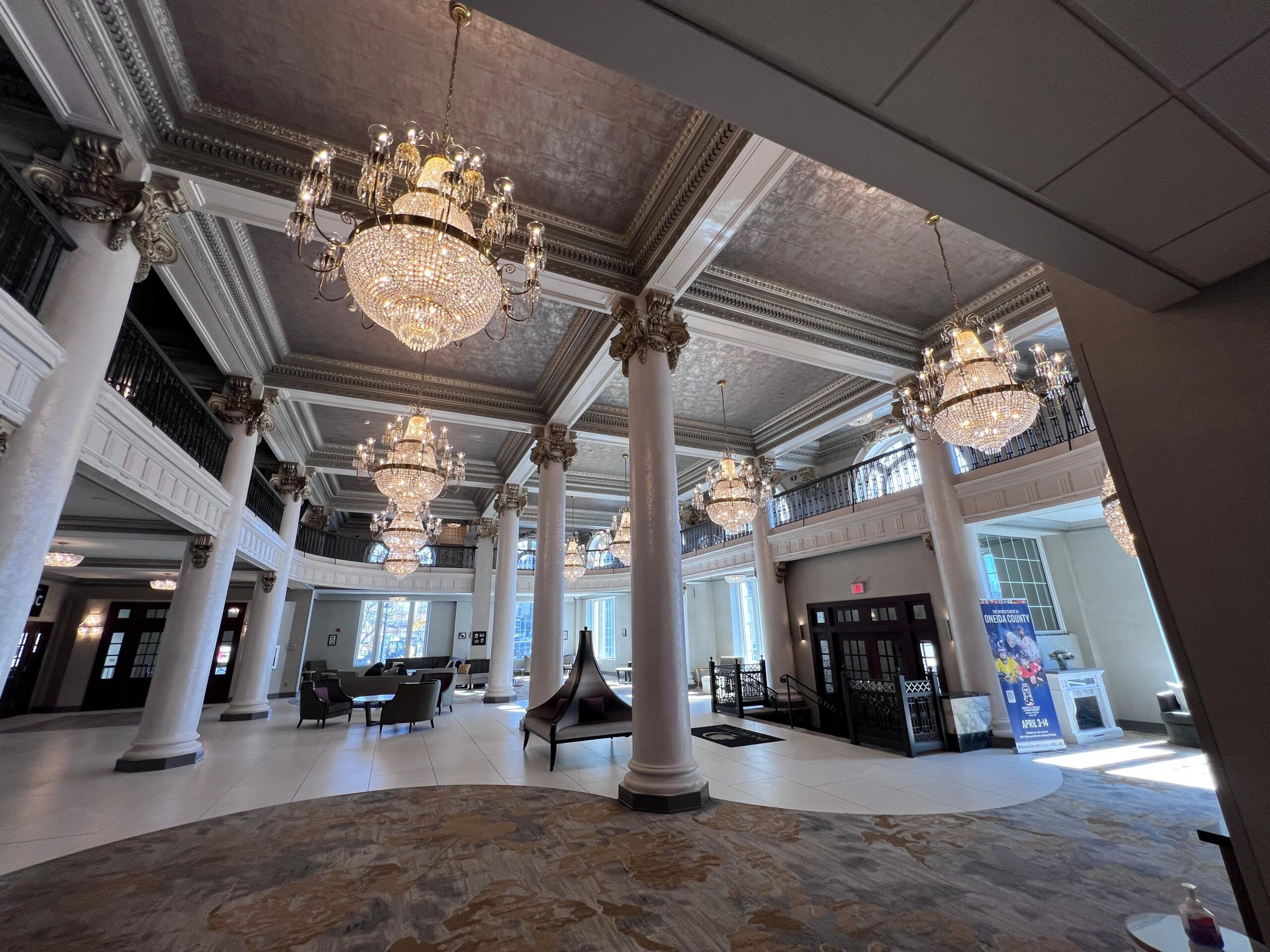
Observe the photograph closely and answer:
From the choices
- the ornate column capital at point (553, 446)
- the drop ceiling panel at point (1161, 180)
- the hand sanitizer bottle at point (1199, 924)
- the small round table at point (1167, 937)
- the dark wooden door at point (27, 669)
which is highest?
the ornate column capital at point (553, 446)

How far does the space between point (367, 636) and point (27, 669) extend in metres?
8.03

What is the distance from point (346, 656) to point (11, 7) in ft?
58.5

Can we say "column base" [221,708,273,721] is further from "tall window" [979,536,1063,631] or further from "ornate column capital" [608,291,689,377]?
"tall window" [979,536,1063,631]

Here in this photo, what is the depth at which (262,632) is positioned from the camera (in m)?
9.94

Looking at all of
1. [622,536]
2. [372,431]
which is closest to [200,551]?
[372,431]

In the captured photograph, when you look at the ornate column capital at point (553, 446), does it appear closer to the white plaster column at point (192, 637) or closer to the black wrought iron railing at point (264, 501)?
the white plaster column at point (192, 637)

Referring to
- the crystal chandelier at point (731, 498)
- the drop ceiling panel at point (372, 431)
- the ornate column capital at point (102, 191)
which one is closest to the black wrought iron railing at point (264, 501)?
the drop ceiling panel at point (372, 431)

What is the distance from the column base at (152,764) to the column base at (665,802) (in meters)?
5.44

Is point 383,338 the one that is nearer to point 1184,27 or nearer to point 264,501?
point 264,501

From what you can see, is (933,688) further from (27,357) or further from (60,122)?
(60,122)

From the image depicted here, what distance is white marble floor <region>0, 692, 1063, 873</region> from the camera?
430 centimetres

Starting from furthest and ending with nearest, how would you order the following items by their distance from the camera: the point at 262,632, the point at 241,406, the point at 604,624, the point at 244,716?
1. the point at 604,624
2. the point at 262,632
3. the point at 244,716
4. the point at 241,406

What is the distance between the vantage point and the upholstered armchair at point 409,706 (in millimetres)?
8328

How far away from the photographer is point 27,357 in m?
3.46
